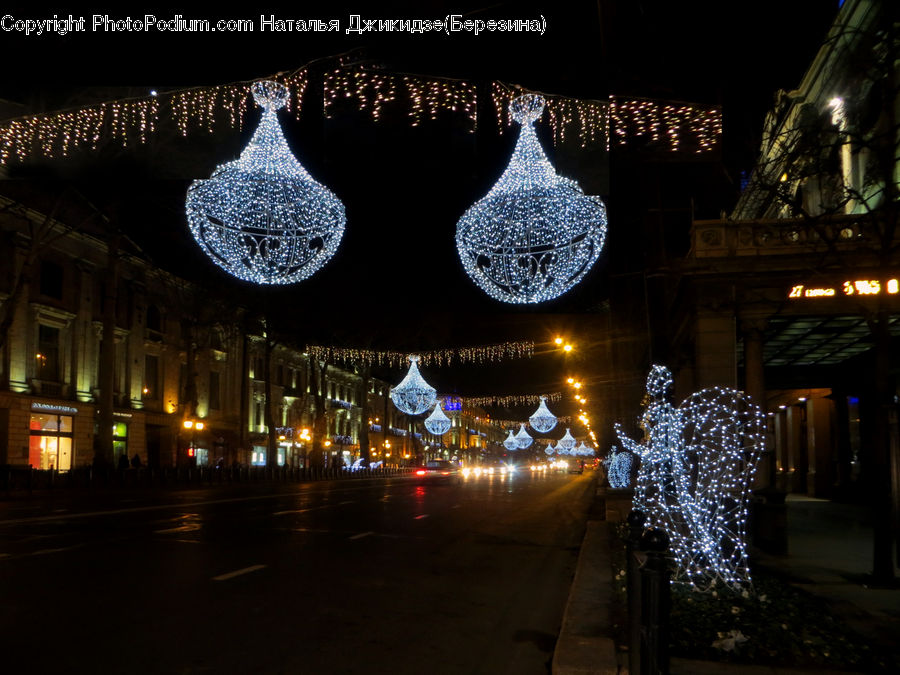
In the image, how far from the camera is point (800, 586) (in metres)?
9.92

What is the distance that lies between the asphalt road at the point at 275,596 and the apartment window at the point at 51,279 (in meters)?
25.5

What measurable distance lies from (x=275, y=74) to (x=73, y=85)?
21.3 ft

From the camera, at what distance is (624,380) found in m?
40.2

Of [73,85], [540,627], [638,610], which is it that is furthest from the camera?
[73,85]

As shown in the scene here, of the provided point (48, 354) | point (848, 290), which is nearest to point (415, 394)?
point (48, 354)

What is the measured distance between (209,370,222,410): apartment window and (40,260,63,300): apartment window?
1854 cm

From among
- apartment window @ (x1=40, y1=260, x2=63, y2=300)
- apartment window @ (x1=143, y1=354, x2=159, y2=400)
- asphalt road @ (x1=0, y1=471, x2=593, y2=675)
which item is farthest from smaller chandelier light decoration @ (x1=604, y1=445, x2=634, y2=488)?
apartment window @ (x1=143, y1=354, x2=159, y2=400)

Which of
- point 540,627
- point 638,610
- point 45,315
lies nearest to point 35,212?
point 45,315

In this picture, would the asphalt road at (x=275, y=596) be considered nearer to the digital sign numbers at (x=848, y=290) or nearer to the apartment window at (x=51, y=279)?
the digital sign numbers at (x=848, y=290)

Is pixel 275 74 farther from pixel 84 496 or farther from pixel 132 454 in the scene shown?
pixel 132 454

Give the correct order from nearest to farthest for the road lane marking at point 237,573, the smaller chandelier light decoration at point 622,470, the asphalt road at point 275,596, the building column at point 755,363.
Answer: the asphalt road at point 275,596
the road lane marking at point 237,573
the building column at point 755,363
the smaller chandelier light decoration at point 622,470

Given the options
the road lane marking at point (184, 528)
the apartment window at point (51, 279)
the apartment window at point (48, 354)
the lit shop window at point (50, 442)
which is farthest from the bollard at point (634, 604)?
the apartment window at point (51, 279)

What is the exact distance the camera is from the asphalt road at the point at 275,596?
21.8ft

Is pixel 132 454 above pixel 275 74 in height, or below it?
below
